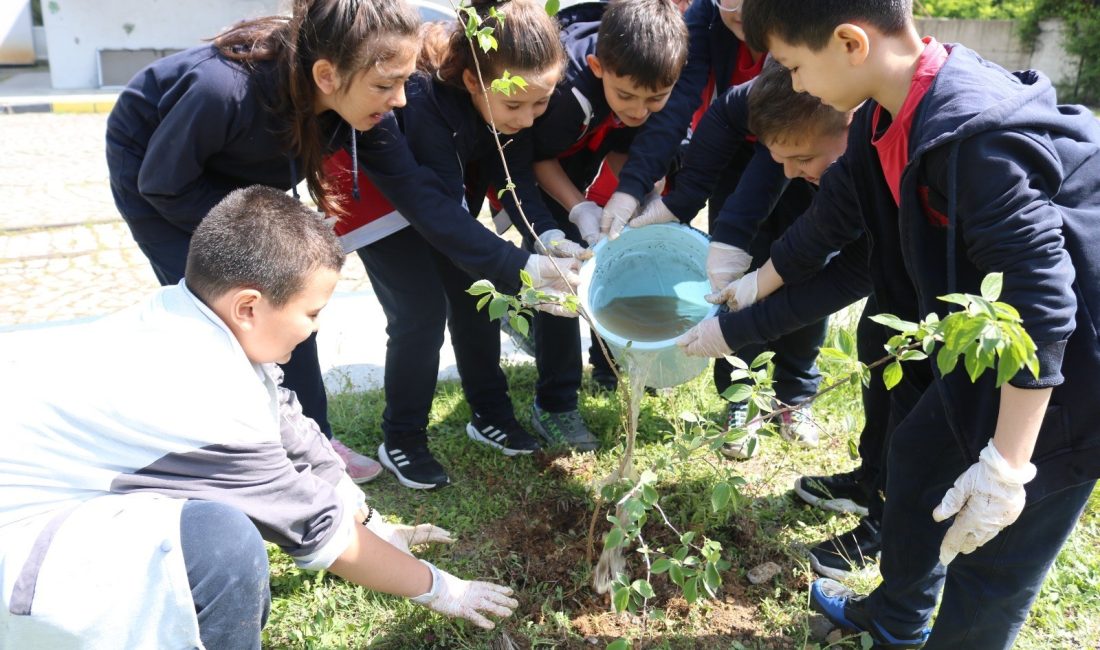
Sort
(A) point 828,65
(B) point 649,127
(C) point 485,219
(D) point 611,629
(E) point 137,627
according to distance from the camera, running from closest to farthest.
A: (E) point 137,627
(A) point 828,65
(D) point 611,629
(B) point 649,127
(C) point 485,219

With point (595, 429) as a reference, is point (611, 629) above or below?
above

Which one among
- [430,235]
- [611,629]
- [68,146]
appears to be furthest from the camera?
[68,146]

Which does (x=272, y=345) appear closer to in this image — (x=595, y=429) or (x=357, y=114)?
(x=357, y=114)

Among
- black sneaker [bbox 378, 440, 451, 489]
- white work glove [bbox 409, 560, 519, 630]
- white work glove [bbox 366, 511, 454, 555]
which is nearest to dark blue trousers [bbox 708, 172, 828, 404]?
black sneaker [bbox 378, 440, 451, 489]

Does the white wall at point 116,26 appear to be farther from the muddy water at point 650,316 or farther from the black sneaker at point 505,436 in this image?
the muddy water at point 650,316

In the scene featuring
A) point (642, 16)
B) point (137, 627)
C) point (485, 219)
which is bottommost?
point (485, 219)

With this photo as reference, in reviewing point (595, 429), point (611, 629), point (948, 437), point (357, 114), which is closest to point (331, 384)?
point (595, 429)

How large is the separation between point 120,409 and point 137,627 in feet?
1.19

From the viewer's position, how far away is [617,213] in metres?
2.73

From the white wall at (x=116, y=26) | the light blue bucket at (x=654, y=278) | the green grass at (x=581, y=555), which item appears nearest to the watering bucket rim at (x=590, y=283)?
the light blue bucket at (x=654, y=278)

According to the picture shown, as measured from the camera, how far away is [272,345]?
176 cm

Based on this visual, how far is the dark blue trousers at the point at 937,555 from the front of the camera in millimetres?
1702

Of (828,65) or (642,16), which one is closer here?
(828,65)

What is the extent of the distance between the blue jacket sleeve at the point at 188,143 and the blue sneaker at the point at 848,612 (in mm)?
1764
